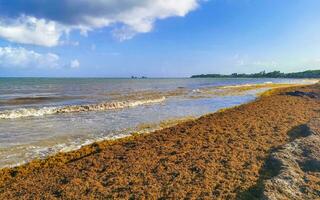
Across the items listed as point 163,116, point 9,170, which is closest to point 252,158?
point 9,170

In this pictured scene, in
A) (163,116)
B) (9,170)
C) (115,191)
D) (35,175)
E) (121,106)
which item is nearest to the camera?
(115,191)

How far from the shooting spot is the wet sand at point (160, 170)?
5977 mm

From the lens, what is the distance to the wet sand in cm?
598

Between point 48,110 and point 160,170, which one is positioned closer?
point 160,170

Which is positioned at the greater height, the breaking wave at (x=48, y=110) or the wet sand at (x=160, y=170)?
the wet sand at (x=160, y=170)

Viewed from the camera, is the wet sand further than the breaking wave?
No

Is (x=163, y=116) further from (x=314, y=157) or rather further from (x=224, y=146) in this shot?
(x=314, y=157)

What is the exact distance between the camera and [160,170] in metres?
7.08

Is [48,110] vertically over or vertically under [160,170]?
under

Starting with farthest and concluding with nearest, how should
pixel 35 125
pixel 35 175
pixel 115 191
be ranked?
pixel 35 125, pixel 35 175, pixel 115 191

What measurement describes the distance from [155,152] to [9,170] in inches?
155

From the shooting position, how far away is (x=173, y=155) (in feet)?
27.2

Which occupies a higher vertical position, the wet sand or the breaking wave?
the wet sand

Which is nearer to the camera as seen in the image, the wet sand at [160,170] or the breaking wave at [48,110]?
the wet sand at [160,170]
